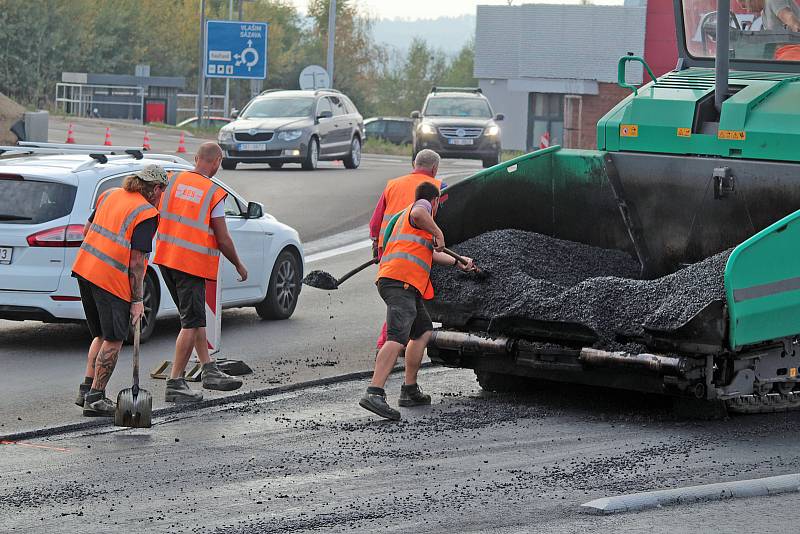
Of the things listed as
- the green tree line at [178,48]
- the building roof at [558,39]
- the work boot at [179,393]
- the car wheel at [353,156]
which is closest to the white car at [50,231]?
the work boot at [179,393]

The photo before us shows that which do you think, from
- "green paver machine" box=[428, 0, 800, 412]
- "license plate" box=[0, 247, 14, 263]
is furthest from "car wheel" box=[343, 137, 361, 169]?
"license plate" box=[0, 247, 14, 263]

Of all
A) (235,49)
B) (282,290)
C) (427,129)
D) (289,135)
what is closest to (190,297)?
(282,290)

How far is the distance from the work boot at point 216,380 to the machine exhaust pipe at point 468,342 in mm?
1438

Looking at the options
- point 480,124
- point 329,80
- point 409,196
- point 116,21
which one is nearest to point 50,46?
point 116,21

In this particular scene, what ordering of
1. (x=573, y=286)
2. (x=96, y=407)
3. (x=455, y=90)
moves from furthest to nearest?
(x=455, y=90)
(x=573, y=286)
(x=96, y=407)

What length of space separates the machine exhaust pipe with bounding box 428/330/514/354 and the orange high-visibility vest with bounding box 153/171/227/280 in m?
1.68

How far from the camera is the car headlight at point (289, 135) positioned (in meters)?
30.1

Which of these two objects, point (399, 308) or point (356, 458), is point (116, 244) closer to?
point (399, 308)

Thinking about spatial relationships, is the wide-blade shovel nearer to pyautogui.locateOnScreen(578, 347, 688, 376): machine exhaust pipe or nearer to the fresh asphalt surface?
the fresh asphalt surface

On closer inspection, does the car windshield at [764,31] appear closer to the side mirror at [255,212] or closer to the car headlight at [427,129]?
the side mirror at [255,212]

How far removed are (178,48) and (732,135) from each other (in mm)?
75395

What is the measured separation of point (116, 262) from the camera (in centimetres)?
949

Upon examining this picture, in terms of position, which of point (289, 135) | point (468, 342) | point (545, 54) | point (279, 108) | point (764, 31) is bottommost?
point (468, 342)

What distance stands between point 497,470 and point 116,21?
235 feet
